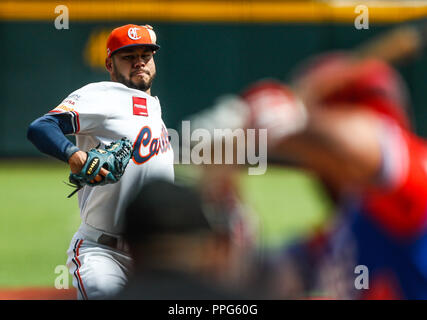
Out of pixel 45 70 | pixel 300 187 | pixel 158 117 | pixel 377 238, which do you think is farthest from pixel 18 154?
pixel 377 238

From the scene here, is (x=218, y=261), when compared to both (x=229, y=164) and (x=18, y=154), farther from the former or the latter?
(x=18, y=154)

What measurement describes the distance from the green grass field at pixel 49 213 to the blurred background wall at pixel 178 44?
128 cm

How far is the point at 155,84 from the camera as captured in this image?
12.6 metres

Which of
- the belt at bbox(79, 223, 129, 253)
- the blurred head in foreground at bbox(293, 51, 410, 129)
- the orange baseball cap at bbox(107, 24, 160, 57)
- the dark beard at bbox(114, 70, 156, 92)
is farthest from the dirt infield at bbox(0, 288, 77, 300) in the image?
the blurred head in foreground at bbox(293, 51, 410, 129)

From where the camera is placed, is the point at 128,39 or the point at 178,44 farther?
the point at 178,44

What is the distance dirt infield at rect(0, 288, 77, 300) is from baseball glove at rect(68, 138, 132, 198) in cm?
205

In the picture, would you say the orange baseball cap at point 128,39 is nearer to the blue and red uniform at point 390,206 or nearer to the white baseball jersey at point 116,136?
the white baseball jersey at point 116,136

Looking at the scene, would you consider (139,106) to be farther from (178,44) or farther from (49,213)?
(178,44)

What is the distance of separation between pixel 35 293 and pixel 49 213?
151 inches

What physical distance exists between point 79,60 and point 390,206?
1148 cm

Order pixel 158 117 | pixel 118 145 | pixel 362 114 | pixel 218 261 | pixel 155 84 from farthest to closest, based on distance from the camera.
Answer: pixel 155 84, pixel 158 117, pixel 118 145, pixel 218 261, pixel 362 114

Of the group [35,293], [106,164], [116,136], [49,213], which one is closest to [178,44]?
[49,213]

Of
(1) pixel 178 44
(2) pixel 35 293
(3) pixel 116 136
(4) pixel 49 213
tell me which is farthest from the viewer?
(1) pixel 178 44

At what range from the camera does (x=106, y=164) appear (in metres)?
3.23
